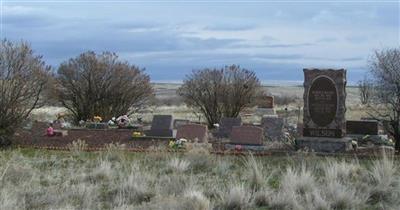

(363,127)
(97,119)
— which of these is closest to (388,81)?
(363,127)

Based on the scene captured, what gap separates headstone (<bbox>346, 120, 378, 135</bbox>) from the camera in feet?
80.7

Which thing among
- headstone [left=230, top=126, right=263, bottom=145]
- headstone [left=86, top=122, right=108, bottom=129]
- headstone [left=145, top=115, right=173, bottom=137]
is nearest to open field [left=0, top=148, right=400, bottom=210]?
headstone [left=230, top=126, right=263, bottom=145]

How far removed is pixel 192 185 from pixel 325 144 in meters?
9.96

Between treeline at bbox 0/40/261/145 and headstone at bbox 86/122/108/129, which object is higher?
treeline at bbox 0/40/261/145

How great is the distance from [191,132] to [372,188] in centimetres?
1198

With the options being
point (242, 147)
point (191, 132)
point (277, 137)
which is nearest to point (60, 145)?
point (191, 132)

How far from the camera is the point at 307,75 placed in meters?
20.7

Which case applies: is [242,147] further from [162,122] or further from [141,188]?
[141,188]

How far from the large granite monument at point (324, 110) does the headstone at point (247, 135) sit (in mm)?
1381

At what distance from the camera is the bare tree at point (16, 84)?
69.4 feet

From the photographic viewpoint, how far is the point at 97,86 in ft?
104

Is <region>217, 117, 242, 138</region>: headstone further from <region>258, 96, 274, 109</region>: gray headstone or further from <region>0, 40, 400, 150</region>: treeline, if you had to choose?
<region>258, 96, 274, 109</region>: gray headstone

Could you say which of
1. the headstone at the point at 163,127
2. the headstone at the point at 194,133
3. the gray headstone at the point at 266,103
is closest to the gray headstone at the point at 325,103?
the headstone at the point at 194,133

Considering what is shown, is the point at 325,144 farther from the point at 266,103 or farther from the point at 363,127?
the point at 266,103
